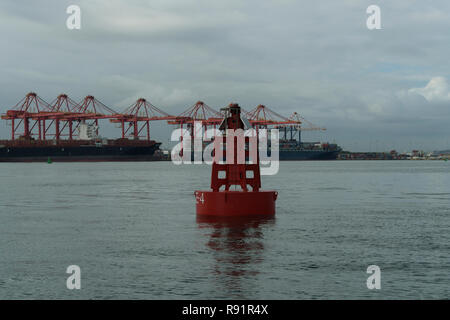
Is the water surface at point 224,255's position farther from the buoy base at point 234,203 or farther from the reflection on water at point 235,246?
the buoy base at point 234,203

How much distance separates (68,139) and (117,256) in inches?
7100

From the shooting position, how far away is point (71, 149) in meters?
184

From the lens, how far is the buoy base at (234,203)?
2461 cm

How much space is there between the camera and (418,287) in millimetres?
12891

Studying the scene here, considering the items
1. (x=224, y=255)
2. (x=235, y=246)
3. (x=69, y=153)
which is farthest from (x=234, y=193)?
(x=69, y=153)

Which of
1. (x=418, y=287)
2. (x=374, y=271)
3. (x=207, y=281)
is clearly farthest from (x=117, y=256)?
(x=418, y=287)

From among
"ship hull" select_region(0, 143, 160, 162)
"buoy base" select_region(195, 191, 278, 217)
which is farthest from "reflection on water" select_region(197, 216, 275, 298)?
"ship hull" select_region(0, 143, 160, 162)

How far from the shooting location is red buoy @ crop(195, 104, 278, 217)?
2467 cm

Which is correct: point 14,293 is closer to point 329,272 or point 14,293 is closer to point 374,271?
point 329,272

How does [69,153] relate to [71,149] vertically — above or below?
below

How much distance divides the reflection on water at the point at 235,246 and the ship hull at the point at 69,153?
160 m

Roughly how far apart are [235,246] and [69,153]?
174542 millimetres

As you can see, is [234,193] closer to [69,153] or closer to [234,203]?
[234,203]

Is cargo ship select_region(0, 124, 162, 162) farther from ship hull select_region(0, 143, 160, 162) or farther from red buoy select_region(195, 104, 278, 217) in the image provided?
red buoy select_region(195, 104, 278, 217)
